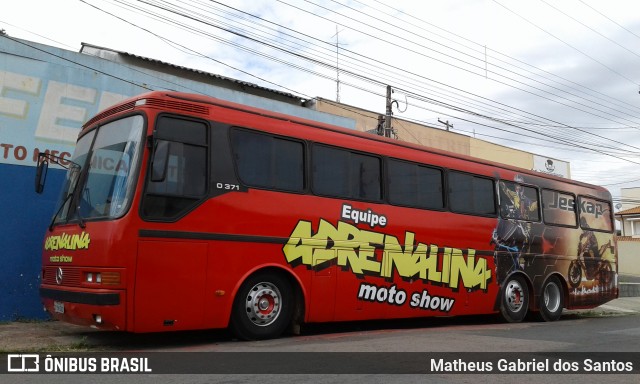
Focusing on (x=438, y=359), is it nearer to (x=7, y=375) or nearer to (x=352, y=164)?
(x=352, y=164)

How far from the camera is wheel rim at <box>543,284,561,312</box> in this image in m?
13.5

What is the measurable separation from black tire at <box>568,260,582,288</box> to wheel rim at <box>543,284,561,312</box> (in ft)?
1.66

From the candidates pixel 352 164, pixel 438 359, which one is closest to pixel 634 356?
pixel 438 359

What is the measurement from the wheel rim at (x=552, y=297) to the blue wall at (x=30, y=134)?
10614 millimetres

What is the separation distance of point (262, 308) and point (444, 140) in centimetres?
2217

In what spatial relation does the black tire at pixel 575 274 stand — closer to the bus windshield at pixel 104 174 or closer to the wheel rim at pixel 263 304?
A: the wheel rim at pixel 263 304

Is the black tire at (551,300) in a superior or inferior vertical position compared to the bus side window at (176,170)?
inferior

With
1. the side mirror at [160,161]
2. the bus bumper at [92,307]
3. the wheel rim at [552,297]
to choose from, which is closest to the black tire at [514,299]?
the wheel rim at [552,297]

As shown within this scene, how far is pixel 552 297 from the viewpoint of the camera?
13719 mm

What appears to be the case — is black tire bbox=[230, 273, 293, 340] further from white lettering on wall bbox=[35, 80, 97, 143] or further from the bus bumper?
white lettering on wall bbox=[35, 80, 97, 143]

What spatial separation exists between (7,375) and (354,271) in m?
5.24

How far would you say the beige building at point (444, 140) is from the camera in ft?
79.6

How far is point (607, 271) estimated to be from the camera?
49.7ft

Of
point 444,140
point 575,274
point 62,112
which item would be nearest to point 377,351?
point 62,112
